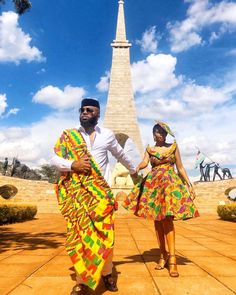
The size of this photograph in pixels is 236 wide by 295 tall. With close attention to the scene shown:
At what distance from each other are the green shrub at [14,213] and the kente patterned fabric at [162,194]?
7.57 metres

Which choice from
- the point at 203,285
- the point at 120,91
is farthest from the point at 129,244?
the point at 120,91

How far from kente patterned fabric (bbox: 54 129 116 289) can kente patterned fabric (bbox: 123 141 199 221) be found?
86cm

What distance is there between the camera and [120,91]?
120 feet

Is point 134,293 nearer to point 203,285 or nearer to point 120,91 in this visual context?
point 203,285

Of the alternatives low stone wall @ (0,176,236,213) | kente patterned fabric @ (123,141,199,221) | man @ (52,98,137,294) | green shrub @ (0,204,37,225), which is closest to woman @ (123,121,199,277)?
kente patterned fabric @ (123,141,199,221)

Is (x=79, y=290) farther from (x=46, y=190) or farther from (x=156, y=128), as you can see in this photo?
(x=46, y=190)

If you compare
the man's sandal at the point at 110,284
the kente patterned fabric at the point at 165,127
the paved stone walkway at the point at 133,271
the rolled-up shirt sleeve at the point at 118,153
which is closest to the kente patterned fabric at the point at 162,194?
the kente patterned fabric at the point at 165,127

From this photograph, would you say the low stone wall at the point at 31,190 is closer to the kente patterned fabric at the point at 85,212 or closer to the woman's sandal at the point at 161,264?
the woman's sandal at the point at 161,264

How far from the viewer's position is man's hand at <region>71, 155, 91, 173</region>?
292 centimetres

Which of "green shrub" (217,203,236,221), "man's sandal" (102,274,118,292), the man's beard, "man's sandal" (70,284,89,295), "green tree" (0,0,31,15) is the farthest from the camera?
"green shrub" (217,203,236,221)

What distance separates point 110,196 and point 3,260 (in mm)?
2183

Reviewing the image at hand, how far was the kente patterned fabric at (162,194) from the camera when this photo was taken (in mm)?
3689

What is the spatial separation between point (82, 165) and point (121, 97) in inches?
1334

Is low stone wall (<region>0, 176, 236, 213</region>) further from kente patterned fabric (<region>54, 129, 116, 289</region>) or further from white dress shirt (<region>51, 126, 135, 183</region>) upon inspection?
kente patterned fabric (<region>54, 129, 116, 289</region>)
